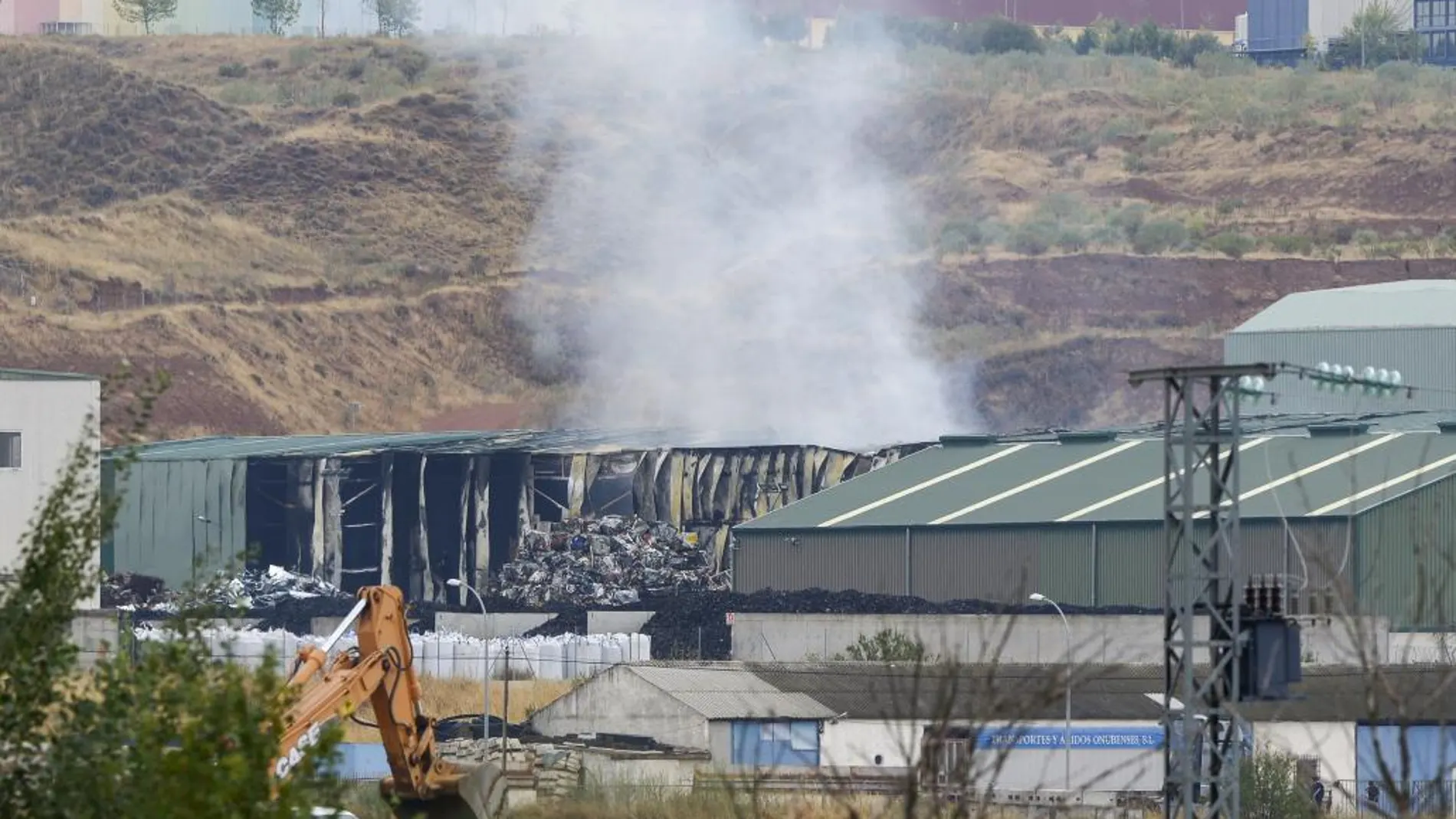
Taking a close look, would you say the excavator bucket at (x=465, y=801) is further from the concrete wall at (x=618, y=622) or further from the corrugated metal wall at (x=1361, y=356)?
the corrugated metal wall at (x=1361, y=356)

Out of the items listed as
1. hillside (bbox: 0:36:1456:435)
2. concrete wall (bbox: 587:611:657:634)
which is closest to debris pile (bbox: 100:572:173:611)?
concrete wall (bbox: 587:611:657:634)

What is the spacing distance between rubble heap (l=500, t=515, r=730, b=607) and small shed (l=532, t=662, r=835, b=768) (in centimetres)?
2267

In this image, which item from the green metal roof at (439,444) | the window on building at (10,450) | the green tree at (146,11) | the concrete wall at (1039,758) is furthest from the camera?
the green tree at (146,11)

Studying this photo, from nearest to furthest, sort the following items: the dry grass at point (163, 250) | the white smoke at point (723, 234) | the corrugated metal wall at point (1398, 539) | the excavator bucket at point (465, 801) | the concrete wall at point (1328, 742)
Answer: the excavator bucket at point (465, 801)
the concrete wall at point (1328, 742)
the corrugated metal wall at point (1398, 539)
the white smoke at point (723, 234)
the dry grass at point (163, 250)

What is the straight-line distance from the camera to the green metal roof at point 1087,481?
66.5 meters

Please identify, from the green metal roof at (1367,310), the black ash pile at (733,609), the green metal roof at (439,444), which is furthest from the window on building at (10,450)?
the green metal roof at (1367,310)

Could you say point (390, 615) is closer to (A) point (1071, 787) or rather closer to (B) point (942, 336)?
(A) point (1071, 787)

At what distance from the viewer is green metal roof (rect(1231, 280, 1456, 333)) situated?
86.4m

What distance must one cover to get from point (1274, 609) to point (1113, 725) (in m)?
19.9

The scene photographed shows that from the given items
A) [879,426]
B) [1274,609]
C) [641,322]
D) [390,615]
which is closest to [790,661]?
[390,615]

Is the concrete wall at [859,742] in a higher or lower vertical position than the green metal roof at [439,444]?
lower

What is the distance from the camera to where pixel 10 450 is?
213ft

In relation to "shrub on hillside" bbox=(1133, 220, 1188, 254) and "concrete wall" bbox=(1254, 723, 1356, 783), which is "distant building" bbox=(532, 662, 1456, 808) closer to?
"concrete wall" bbox=(1254, 723, 1356, 783)

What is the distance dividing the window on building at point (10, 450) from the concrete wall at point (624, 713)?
46.3ft
